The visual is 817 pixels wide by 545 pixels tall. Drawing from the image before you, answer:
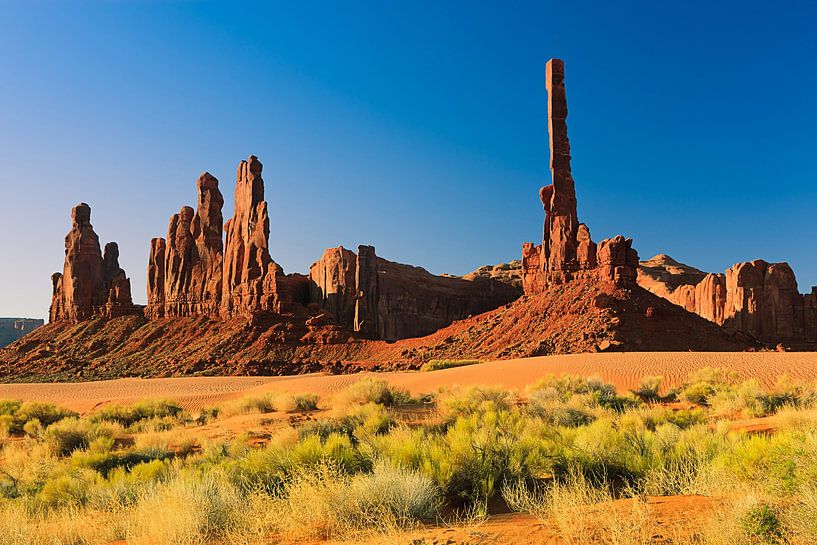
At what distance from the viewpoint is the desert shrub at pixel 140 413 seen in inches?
704

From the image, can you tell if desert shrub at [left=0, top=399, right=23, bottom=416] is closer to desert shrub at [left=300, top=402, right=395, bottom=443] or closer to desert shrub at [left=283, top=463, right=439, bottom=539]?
desert shrub at [left=300, top=402, right=395, bottom=443]

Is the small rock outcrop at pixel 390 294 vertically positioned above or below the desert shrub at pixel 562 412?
above

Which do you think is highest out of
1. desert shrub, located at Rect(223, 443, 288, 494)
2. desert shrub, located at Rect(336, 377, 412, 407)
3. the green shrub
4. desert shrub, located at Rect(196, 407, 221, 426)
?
desert shrub, located at Rect(223, 443, 288, 494)

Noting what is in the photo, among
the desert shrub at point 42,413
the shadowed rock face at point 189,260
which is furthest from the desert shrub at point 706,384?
the shadowed rock face at point 189,260

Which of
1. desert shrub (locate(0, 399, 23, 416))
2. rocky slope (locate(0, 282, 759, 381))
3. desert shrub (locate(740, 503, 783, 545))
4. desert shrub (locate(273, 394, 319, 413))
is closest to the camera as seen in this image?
desert shrub (locate(740, 503, 783, 545))

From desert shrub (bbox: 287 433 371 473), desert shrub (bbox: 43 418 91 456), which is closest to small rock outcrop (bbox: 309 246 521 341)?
desert shrub (bbox: 43 418 91 456)

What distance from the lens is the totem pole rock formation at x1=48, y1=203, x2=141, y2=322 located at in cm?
6712

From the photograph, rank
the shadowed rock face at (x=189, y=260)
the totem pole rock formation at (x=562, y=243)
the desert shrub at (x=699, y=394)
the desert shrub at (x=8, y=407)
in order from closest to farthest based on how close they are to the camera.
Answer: the desert shrub at (x=699, y=394) < the desert shrub at (x=8, y=407) < the totem pole rock formation at (x=562, y=243) < the shadowed rock face at (x=189, y=260)

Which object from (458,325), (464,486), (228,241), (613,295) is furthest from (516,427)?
(228,241)

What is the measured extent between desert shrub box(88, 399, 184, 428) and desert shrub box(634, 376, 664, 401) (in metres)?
15.1

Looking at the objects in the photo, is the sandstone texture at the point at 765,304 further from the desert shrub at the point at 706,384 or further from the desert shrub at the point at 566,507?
the desert shrub at the point at 566,507

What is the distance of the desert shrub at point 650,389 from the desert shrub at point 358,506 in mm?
14078

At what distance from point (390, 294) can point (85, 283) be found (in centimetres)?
3842

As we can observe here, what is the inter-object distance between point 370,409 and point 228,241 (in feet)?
173
